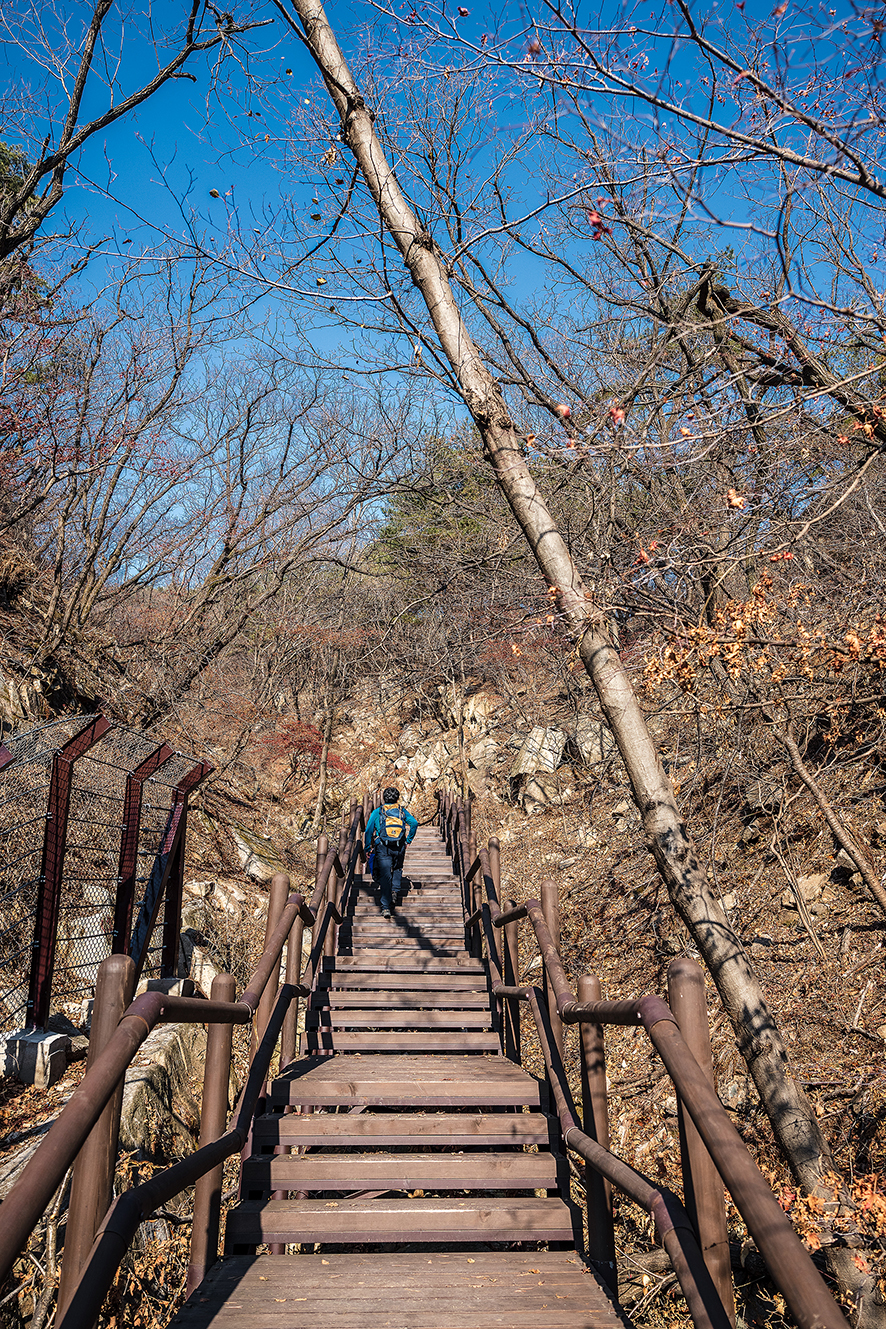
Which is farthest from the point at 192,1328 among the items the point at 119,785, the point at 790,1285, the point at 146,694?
the point at 146,694

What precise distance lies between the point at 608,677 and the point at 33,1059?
449 cm

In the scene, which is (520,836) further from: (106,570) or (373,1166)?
(373,1166)

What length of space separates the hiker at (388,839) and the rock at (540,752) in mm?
7268

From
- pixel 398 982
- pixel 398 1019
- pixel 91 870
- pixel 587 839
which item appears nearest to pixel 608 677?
pixel 398 1019

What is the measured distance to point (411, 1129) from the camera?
3.77 m

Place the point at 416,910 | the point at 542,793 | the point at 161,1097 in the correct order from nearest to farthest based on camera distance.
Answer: the point at 161,1097 → the point at 416,910 → the point at 542,793

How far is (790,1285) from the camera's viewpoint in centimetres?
140

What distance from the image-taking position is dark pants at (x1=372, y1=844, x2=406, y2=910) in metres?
8.79

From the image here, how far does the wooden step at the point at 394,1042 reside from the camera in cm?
545

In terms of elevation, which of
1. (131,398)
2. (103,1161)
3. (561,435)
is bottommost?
(103,1161)

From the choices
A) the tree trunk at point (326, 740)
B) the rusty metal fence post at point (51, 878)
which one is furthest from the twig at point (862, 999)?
the tree trunk at point (326, 740)

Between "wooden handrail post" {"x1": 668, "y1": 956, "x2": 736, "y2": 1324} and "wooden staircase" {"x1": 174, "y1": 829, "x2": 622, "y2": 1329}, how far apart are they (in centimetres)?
59

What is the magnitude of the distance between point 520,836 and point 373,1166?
38.7ft

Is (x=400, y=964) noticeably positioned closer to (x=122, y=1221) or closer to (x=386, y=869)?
(x=386, y=869)
